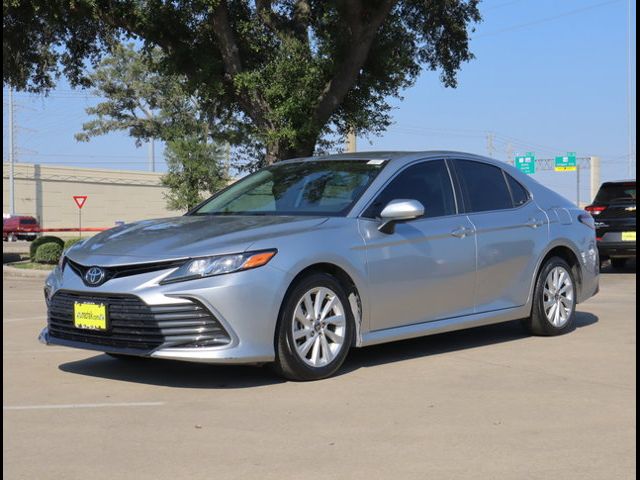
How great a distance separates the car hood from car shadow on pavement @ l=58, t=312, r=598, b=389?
902 millimetres

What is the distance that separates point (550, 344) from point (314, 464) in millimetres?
4186

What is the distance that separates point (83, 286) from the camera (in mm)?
6125

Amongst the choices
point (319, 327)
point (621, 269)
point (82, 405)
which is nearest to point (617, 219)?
point (621, 269)

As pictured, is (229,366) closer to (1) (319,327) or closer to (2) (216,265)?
(1) (319,327)

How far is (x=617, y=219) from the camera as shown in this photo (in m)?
16.5

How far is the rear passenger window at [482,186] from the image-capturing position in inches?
305

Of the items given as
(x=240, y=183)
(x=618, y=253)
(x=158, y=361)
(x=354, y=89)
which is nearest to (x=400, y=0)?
(x=354, y=89)

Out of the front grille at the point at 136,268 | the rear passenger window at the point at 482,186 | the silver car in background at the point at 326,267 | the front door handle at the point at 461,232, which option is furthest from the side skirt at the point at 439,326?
the front grille at the point at 136,268

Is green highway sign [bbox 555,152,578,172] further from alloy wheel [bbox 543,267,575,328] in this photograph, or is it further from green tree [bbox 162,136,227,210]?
alloy wheel [bbox 543,267,575,328]

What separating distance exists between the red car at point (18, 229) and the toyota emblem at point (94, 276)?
44093 millimetres

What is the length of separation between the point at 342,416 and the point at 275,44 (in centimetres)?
1543

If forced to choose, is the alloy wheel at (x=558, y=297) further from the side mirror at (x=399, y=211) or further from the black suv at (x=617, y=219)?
the black suv at (x=617, y=219)

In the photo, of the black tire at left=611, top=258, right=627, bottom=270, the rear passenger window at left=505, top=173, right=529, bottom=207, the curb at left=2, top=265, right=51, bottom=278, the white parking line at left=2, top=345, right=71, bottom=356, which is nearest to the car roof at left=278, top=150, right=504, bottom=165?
the rear passenger window at left=505, top=173, right=529, bottom=207

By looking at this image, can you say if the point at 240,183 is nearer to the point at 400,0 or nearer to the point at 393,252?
the point at 393,252
